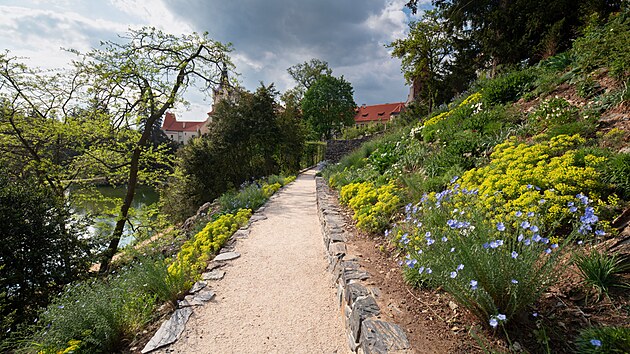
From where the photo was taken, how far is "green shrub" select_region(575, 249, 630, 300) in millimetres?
1647

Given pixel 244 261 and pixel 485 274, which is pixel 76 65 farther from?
pixel 485 274

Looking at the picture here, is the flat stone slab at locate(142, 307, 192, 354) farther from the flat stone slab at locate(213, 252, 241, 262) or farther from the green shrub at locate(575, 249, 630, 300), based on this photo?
the green shrub at locate(575, 249, 630, 300)

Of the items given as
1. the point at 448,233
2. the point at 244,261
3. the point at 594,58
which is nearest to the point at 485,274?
the point at 448,233

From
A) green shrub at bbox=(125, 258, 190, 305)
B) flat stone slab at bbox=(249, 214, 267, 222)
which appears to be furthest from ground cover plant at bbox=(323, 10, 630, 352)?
green shrub at bbox=(125, 258, 190, 305)

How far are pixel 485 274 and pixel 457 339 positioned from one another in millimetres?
477

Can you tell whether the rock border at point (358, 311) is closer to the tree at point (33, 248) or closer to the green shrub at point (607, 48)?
the tree at point (33, 248)

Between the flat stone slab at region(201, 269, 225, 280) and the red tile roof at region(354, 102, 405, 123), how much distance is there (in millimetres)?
41516

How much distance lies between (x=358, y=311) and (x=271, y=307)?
1034 mm

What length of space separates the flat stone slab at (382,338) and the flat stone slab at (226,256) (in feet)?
7.84

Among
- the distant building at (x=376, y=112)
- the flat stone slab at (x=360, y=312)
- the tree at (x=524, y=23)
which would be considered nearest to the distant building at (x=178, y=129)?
the distant building at (x=376, y=112)

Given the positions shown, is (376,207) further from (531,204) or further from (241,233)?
(241,233)

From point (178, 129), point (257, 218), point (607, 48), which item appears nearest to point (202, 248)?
point (257, 218)

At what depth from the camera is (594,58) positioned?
4539 mm

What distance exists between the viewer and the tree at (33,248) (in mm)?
4008
